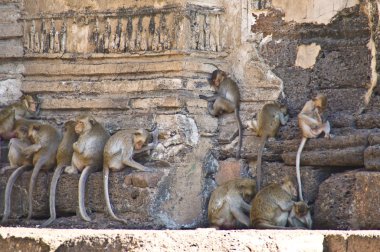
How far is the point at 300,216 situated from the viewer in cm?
1084

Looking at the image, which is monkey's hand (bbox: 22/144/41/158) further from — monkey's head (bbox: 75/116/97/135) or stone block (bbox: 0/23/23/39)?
stone block (bbox: 0/23/23/39)

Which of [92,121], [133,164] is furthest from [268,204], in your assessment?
[92,121]

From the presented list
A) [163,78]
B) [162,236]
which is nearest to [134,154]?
[163,78]

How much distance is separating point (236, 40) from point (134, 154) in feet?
5.13

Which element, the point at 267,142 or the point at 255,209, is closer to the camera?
the point at 255,209

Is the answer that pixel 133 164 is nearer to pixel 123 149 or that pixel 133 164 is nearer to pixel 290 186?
pixel 123 149

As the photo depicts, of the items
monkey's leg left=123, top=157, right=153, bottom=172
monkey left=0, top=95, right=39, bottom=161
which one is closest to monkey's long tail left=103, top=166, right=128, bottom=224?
monkey's leg left=123, top=157, right=153, bottom=172

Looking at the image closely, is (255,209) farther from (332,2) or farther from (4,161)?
(4,161)

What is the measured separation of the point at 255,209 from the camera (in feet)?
35.8

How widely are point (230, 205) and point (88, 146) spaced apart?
1.63 metres

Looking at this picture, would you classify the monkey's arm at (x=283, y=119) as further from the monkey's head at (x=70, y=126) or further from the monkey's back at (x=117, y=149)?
the monkey's head at (x=70, y=126)

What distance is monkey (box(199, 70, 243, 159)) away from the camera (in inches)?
480

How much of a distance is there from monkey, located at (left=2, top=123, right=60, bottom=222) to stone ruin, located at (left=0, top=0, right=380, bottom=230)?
0.41 ft

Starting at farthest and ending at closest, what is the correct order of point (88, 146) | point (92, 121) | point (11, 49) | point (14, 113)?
point (11, 49) → point (14, 113) → point (92, 121) → point (88, 146)
